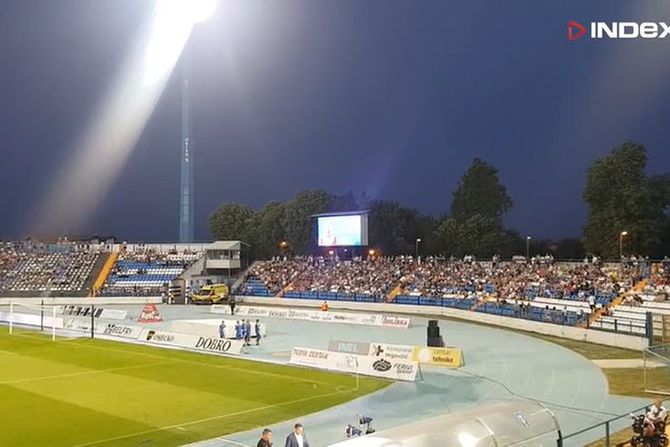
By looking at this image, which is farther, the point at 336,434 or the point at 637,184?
the point at 637,184

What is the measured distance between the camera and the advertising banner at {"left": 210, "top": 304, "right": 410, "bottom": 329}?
48.4 m

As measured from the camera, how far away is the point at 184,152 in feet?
276

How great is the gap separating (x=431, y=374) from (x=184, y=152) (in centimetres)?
6186

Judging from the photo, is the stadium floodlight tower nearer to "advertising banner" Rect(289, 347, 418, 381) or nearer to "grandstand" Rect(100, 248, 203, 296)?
"grandstand" Rect(100, 248, 203, 296)

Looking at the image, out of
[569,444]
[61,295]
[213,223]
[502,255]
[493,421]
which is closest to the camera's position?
[493,421]

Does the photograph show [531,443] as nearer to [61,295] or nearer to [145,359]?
[145,359]

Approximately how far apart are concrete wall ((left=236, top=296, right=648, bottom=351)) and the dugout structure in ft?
84.2

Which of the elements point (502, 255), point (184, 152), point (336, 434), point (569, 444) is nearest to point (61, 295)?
point (184, 152)

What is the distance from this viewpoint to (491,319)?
49531 mm

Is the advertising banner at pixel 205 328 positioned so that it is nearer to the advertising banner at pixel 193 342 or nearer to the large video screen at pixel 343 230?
the advertising banner at pixel 193 342

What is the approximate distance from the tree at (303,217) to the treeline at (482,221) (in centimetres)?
16

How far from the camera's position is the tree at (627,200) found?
65.6 meters

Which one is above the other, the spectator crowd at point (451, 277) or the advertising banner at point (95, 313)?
the spectator crowd at point (451, 277)

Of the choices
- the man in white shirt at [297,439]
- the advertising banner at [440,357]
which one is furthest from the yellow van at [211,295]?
the man in white shirt at [297,439]
